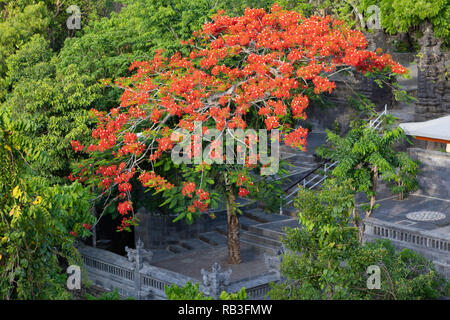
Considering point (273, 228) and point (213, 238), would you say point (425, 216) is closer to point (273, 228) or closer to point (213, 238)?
point (273, 228)

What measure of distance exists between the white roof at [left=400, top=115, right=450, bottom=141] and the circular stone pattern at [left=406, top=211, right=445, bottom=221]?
342cm

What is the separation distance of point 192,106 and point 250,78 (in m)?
1.84

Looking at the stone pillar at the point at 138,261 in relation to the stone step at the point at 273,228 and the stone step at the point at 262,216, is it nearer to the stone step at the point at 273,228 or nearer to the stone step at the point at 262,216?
the stone step at the point at 273,228

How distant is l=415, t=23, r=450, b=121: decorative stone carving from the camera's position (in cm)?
3081

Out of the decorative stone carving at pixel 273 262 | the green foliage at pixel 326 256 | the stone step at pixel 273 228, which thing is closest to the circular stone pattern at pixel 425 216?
the stone step at pixel 273 228

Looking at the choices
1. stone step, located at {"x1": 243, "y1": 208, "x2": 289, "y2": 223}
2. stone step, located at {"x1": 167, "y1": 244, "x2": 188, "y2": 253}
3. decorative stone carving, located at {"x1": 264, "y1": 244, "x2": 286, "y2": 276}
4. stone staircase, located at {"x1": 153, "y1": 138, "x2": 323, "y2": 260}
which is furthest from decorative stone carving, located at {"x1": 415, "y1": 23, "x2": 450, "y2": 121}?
decorative stone carving, located at {"x1": 264, "y1": 244, "x2": 286, "y2": 276}

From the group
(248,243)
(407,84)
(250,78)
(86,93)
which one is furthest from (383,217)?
(407,84)

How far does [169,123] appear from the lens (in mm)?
21703

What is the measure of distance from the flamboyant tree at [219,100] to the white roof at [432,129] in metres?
2.01

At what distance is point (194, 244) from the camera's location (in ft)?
85.5

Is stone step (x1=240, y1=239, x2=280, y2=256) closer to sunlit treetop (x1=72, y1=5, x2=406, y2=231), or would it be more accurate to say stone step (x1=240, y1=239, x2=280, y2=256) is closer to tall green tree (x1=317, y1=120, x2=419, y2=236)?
sunlit treetop (x1=72, y1=5, x2=406, y2=231)

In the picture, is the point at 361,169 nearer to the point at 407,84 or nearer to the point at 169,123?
the point at 169,123

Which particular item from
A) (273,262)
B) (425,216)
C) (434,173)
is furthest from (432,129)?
(273,262)

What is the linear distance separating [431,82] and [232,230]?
13.5 meters
